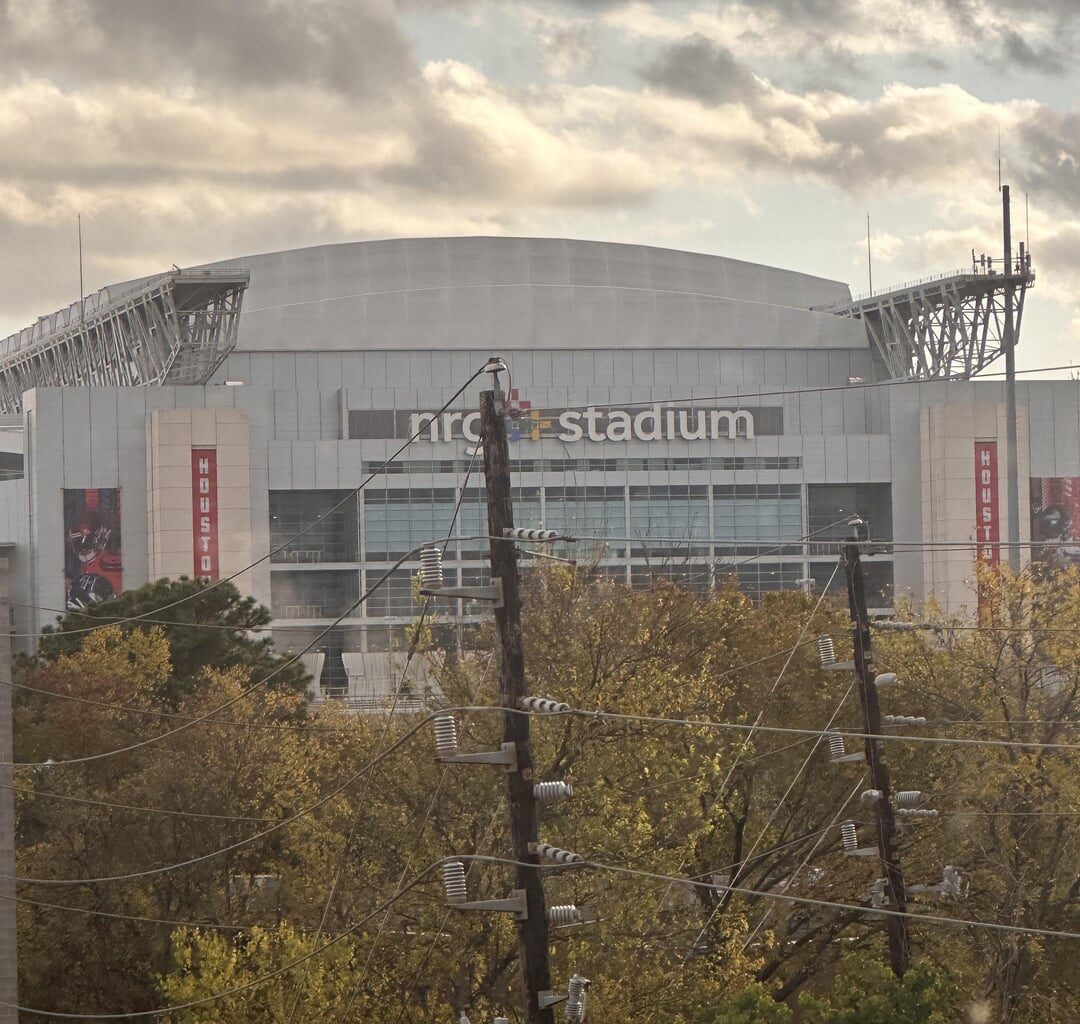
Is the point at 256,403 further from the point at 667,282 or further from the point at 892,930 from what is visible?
the point at 892,930

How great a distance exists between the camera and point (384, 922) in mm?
35719

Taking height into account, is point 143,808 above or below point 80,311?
below

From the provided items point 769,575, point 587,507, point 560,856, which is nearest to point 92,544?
point 587,507

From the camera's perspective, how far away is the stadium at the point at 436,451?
121750 mm

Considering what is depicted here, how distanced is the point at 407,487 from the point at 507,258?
97.9 feet

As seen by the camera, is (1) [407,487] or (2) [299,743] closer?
(2) [299,743]

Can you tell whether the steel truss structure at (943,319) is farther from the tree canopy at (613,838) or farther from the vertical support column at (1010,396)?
the tree canopy at (613,838)

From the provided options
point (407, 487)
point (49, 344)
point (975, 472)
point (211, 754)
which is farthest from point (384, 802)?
point (49, 344)

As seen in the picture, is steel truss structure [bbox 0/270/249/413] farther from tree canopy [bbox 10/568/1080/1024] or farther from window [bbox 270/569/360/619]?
tree canopy [bbox 10/568/1080/1024]

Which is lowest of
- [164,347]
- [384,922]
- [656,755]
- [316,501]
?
[384,922]

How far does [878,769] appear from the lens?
32.5 m

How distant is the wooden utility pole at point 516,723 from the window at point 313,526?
99.7 m

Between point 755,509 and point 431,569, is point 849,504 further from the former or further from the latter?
point 431,569

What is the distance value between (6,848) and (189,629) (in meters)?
32.1
